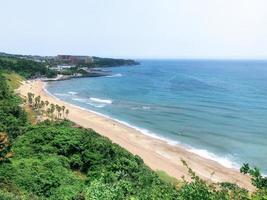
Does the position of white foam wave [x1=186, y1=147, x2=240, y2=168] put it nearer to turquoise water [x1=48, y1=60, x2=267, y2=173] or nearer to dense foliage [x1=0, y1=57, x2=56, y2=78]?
turquoise water [x1=48, y1=60, x2=267, y2=173]

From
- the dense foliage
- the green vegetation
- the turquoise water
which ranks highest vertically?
the green vegetation

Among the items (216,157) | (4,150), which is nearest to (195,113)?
(216,157)

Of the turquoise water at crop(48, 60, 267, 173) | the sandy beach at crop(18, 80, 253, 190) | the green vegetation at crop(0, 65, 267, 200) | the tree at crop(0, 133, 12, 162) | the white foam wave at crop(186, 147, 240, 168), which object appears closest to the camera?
the green vegetation at crop(0, 65, 267, 200)

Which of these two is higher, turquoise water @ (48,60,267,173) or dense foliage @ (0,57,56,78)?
dense foliage @ (0,57,56,78)

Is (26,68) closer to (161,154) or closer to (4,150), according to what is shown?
(161,154)

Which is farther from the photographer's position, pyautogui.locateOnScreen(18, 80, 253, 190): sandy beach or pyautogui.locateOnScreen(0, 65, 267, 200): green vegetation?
pyautogui.locateOnScreen(18, 80, 253, 190): sandy beach

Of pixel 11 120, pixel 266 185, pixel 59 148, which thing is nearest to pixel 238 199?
pixel 266 185

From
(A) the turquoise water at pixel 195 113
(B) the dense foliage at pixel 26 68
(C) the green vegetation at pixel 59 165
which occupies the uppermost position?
(C) the green vegetation at pixel 59 165

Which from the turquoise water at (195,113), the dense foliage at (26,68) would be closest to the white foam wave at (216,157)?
the turquoise water at (195,113)

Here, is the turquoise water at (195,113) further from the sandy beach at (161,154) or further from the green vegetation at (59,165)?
the green vegetation at (59,165)

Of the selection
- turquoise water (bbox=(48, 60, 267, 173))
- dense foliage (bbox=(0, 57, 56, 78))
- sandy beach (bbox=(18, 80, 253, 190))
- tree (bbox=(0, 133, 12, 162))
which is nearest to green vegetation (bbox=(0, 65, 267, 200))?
tree (bbox=(0, 133, 12, 162))
